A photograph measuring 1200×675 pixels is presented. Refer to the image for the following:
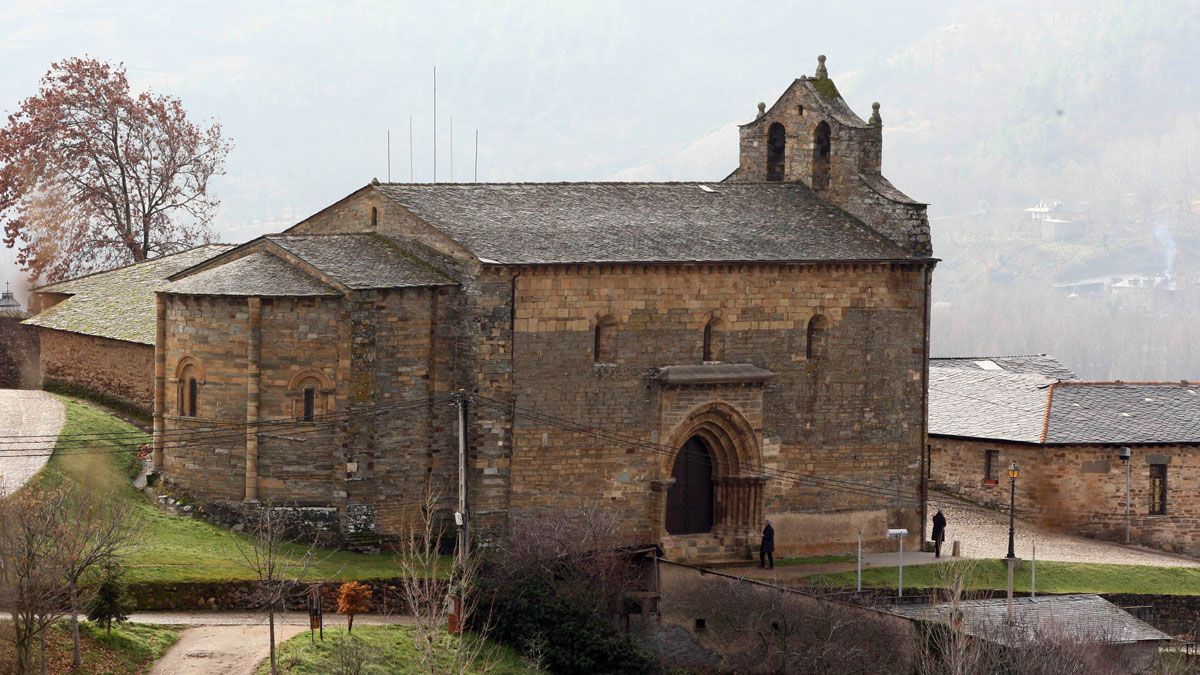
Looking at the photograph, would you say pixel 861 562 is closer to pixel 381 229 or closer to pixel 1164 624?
pixel 1164 624

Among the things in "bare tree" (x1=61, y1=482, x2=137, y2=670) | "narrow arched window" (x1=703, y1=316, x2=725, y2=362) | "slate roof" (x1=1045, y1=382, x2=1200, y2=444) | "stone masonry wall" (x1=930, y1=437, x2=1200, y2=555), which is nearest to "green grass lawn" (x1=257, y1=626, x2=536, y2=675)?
"bare tree" (x1=61, y1=482, x2=137, y2=670)

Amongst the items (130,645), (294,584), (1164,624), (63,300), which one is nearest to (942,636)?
(1164,624)

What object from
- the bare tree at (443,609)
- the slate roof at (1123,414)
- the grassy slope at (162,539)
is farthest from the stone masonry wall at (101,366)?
the slate roof at (1123,414)

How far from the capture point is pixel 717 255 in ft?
150

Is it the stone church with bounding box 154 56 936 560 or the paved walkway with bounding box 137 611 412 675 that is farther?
the stone church with bounding box 154 56 936 560

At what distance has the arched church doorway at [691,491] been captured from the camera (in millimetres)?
46656

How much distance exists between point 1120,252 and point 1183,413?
148 m

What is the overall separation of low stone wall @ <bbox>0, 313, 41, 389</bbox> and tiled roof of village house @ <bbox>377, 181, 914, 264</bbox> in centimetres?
1689

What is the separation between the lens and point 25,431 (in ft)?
149

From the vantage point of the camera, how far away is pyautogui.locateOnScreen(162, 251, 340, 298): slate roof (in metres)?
42.2

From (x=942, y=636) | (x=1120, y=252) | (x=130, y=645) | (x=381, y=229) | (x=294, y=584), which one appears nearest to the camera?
(x=130, y=645)

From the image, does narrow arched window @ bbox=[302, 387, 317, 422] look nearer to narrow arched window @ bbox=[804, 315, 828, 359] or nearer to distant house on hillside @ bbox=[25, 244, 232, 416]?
distant house on hillside @ bbox=[25, 244, 232, 416]

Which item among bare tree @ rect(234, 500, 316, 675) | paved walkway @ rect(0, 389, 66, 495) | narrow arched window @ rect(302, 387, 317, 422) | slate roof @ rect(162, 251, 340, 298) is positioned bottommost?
bare tree @ rect(234, 500, 316, 675)

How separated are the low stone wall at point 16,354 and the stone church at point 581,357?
14.0m
